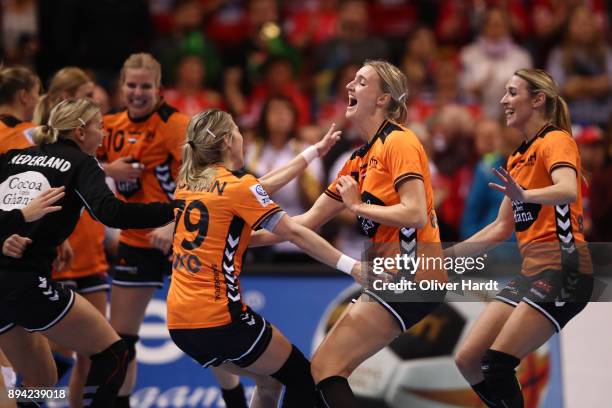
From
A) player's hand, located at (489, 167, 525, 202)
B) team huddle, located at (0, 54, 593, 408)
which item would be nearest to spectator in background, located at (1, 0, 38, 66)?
team huddle, located at (0, 54, 593, 408)

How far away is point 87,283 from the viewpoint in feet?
23.6

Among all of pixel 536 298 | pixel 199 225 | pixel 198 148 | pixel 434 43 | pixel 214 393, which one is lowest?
pixel 214 393

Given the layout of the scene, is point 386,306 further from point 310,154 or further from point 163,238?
point 163,238

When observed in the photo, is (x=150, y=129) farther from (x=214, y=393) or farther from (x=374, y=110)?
(x=214, y=393)

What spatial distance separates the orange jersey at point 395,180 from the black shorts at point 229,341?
843mm

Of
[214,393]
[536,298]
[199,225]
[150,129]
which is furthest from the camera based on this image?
[214,393]

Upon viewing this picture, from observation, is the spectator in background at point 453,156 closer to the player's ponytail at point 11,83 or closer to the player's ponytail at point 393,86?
the player's ponytail at point 393,86

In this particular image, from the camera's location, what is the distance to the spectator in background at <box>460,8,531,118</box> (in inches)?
429

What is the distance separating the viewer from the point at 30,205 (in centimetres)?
566

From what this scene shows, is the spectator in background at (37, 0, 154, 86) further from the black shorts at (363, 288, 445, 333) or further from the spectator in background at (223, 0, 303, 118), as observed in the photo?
the black shorts at (363, 288, 445, 333)

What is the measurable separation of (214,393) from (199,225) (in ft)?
10.1

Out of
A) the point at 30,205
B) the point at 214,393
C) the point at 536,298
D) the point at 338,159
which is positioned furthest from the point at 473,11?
the point at 30,205

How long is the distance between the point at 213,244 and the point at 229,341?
0.52 meters

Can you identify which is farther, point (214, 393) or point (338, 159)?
point (338, 159)
